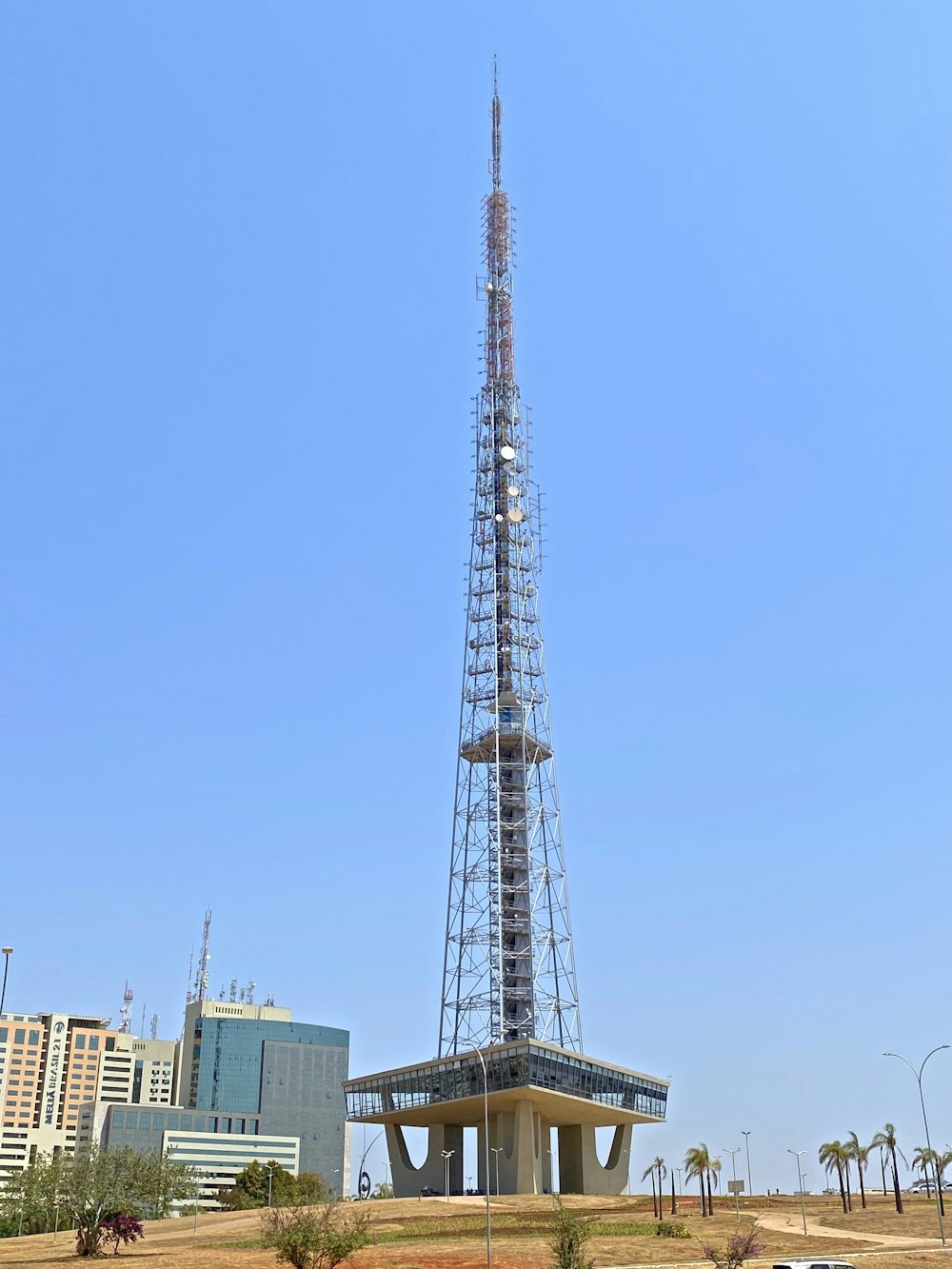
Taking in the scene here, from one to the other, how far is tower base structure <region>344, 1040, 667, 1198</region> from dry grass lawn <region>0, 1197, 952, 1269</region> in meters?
10.4

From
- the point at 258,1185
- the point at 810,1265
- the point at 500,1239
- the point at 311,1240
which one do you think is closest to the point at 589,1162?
the point at 258,1185

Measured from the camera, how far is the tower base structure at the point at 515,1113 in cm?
10712

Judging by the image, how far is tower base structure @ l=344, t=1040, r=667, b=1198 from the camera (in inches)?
4218

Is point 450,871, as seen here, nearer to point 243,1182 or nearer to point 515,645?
point 515,645

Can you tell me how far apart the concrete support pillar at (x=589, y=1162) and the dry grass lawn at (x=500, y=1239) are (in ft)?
67.6

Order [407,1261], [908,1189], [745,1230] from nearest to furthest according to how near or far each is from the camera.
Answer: [407,1261], [745,1230], [908,1189]

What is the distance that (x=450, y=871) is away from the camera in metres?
124

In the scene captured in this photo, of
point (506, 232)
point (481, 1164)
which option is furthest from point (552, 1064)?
point (506, 232)

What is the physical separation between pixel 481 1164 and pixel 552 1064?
13.8 m

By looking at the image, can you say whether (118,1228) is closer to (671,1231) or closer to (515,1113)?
(671,1231)

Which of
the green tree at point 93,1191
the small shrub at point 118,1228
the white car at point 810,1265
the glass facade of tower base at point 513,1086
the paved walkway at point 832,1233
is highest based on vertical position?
the glass facade of tower base at point 513,1086

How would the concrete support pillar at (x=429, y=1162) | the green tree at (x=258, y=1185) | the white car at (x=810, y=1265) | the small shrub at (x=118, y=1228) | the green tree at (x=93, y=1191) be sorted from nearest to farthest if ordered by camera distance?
the white car at (x=810, y=1265), the small shrub at (x=118, y=1228), the green tree at (x=93, y=1191), the concrete support pillar at (x=429, y=1162), the green tree at (x=258, y=1185)

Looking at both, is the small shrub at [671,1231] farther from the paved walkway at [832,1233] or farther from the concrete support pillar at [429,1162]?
the concrete support pillar at [429,1162]

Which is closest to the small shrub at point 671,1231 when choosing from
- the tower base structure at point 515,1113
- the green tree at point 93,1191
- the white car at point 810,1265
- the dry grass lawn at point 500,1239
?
the dry grass lawn at point 500,1239
